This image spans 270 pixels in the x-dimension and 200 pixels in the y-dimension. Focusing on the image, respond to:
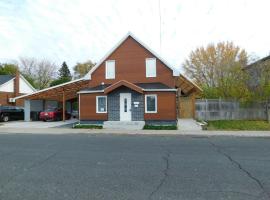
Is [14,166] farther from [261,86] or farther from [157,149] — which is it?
[261,86]

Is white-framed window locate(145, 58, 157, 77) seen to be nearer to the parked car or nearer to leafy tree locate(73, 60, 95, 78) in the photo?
the parked car

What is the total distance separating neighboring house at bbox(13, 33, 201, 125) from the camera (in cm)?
2189

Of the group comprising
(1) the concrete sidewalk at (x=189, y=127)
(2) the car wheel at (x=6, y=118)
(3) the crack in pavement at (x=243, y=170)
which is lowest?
(3) the crack in pavement at (x=243, y=170)

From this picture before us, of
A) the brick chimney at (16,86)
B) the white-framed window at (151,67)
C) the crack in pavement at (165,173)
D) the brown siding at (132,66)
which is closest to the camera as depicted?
the crack in pavement at (165,173)

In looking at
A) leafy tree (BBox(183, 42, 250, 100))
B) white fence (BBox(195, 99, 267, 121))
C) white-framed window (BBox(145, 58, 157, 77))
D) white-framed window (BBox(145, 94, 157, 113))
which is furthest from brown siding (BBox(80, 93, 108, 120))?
leafy tree (BBox(183, 42, 250, 100))

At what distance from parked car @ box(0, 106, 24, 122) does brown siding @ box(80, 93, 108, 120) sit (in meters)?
10.8

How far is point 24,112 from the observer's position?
3073 centimetres

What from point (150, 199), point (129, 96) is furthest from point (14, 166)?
point (129, 96)

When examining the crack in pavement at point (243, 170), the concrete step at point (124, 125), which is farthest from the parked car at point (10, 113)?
the crack in pavement at point (243, 170)

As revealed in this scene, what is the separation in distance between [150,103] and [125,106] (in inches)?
77.4

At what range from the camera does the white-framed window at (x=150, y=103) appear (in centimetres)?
2214

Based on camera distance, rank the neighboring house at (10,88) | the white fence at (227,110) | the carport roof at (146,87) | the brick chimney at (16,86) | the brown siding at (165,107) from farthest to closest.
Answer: the brick chimney at (16,86)
the neighboring house at (10,88)
the white fence at (227,110)
the carport roof at (146,87)
the brown siding at (165,107)

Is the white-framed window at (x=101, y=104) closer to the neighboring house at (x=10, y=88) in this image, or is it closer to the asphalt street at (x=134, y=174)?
the asphalt street at (x=134, y=174)

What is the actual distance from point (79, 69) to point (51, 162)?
6783cm
